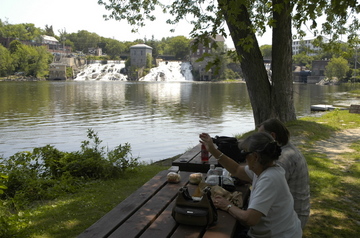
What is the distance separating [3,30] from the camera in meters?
131

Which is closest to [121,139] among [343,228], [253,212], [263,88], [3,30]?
[263,88]

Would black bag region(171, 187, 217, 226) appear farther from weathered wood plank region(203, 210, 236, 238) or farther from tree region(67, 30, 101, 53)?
tree region(67, 30, 101, 53)

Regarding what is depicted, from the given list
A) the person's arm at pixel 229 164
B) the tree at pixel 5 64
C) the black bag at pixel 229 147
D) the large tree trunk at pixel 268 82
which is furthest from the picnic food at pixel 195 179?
the tree at pixel 5 64

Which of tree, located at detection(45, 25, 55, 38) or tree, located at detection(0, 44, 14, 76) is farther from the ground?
tree, located at detection(45, 25, 55, 38)

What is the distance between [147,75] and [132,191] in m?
107

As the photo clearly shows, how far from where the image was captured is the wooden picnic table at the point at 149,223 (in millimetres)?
2408

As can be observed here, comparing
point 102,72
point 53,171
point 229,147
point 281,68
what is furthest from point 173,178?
point 102,72

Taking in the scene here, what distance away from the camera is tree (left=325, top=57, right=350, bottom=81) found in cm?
8105

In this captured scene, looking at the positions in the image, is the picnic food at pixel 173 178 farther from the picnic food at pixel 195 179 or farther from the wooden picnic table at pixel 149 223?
the wooden picnic table at pixel 149 223

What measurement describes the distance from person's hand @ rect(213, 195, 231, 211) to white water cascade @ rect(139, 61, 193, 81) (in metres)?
105

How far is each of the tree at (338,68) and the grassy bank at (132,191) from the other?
263 feet

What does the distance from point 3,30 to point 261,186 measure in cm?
14597

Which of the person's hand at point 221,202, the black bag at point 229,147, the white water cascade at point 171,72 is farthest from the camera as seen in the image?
the white water cascade at point 171,72

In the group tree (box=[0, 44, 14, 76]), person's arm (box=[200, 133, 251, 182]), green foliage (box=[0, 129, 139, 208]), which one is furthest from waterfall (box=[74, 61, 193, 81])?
person's arm (box=[200, 133, 251, 182])
